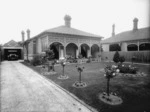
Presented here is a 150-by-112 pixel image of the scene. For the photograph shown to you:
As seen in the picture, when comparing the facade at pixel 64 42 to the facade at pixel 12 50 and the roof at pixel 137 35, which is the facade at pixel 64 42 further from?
the facade at pixel 12 50

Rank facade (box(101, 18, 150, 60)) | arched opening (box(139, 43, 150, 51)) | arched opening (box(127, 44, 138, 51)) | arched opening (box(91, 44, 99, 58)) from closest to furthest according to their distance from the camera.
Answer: facade (box(101, 18, 150, 60))
arched opening (box(139, 43, 150, 51))
arched opening (box(127, 44, 138, 51))
arched opening (box(91, 44, 99, 58))

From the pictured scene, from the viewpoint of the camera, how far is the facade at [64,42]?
48.6 feet

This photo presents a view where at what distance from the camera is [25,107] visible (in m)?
3.31

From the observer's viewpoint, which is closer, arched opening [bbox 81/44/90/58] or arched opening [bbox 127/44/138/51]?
arched opening [bbox 127/44/138/51]

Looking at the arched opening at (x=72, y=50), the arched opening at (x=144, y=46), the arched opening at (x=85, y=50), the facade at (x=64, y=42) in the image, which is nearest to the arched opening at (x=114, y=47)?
the facade at (x=64, y=42)

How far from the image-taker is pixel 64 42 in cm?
1584

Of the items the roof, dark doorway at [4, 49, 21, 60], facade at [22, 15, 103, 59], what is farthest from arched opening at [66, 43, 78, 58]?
dark doorway at [4, 49, 21, 60]

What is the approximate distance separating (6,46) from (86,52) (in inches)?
837

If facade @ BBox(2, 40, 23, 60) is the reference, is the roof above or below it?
above

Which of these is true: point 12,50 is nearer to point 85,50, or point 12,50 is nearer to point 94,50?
point 85,50

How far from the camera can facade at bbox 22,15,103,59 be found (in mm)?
14828

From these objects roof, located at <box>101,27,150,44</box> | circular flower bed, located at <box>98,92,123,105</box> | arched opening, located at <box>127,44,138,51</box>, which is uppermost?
roof, located at <box>101,27,150,44</box>

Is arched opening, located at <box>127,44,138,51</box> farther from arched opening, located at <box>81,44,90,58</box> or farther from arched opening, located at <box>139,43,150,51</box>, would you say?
arched opening, located at <box>81,44,90,58</box>

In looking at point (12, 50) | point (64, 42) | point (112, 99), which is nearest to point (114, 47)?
point (64, 42)
